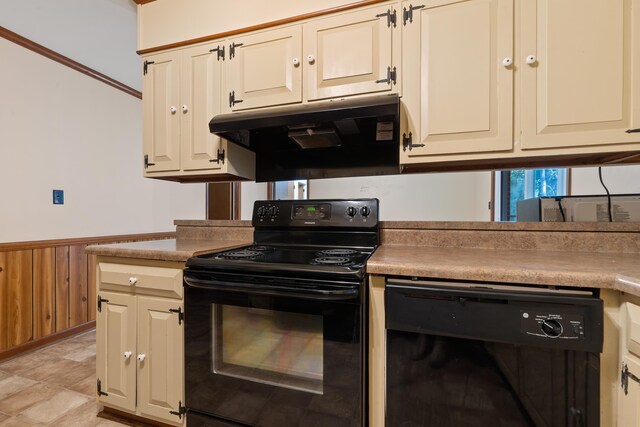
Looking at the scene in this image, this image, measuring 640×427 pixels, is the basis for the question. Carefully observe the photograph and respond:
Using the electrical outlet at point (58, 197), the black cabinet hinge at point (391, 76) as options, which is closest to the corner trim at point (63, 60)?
the electrical outlet at point (58, 197)

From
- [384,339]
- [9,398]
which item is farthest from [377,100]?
[9,398]

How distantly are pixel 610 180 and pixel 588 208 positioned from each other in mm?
832

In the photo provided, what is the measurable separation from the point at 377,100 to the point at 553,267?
0.89 meters

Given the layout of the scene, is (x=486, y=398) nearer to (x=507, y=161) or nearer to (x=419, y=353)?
(x=419, y=353)

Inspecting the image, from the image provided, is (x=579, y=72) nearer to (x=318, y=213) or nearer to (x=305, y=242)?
(x=318, y=213)

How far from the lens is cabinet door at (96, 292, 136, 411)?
1423 mm

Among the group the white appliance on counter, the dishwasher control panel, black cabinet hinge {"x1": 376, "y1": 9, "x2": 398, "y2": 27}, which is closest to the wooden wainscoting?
black cabinet hinge {"x1": 376, "y1": 9, "x2": 398, "y2": 27}

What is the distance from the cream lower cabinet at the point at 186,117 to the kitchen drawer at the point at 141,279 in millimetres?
600

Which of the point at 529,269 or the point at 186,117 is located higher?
the point at 186,117

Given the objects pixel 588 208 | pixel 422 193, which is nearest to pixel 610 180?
pixel 588 208

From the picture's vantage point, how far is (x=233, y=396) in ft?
3.91

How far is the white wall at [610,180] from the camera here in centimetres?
182

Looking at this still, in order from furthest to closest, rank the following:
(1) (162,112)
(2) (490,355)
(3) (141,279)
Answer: (1) (162,112) → (3) (141,279) → (2) (490,355)

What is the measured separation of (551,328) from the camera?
2.70 feet
